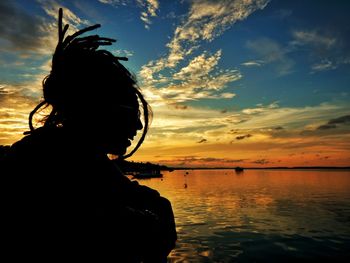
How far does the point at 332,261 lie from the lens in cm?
1783

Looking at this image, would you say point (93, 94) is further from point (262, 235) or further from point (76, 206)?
point (262, 235)

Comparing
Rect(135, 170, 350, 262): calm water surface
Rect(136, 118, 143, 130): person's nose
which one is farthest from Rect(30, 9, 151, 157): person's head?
Rect(135, 170, 350, 262): calm water surface


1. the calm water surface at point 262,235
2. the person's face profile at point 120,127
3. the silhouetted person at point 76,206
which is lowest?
the calm water surface at point 262,235

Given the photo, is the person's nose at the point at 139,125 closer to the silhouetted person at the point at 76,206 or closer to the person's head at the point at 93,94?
the person's head at the point at 93,94

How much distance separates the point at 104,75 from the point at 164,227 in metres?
0.67

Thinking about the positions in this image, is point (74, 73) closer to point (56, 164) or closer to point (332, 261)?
point (56, 164)

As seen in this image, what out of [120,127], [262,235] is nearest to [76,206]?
[120,127]

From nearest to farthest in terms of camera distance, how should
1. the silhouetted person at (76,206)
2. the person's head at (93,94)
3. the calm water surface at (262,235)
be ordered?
the silhouetted person at (76,206) < the person's head at (93,94) < the calm water surface at (262,235)

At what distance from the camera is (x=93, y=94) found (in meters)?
1.16

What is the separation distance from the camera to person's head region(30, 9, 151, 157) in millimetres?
1149

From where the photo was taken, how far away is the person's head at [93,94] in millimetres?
1149

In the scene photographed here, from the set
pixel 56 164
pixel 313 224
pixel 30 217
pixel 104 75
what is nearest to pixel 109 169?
pixel 56 164

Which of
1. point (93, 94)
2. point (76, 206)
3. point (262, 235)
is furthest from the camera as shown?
point (262, 235)

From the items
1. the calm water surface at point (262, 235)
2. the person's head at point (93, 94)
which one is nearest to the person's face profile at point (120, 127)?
the person's head at point (93, 94)
